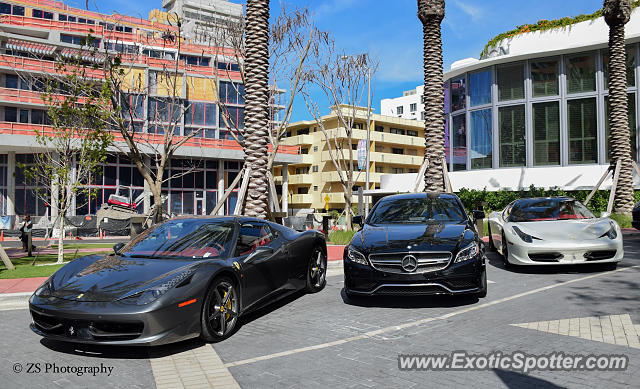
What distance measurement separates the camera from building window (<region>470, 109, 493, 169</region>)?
30828mm

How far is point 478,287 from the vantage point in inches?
253

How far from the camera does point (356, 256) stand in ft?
21.9

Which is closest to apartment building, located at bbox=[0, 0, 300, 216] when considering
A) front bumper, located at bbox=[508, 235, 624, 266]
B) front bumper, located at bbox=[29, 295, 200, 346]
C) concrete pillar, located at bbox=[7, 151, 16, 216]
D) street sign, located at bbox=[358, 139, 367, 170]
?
concrete pillar, located at bbox=[7, 151, 16, 216]

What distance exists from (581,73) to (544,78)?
1910 millimetres

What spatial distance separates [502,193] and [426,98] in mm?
13022

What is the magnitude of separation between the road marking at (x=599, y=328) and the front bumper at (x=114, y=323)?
3.74 meters

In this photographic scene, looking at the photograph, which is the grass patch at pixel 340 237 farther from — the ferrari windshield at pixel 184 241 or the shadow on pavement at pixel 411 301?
the ferrari windshield at pixel 184 241

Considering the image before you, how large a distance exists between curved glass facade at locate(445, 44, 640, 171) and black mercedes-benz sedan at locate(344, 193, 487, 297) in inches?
953

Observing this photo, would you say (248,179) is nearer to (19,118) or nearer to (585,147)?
(585,147)

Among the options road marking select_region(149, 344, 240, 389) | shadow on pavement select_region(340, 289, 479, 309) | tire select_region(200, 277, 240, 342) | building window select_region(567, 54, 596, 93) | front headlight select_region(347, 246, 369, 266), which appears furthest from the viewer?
building window select_region(567, 54, 596, 93)

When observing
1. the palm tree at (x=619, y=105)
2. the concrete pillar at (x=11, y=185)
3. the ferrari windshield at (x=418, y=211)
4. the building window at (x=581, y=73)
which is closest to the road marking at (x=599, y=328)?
the ferrari windshield at (x=418, y=211)

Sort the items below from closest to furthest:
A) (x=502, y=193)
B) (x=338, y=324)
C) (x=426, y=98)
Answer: (x=338, y=324) → (x=426, y=98) → (x=502, y=193)

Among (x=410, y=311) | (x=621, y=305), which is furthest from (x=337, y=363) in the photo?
(x=621, y=305)

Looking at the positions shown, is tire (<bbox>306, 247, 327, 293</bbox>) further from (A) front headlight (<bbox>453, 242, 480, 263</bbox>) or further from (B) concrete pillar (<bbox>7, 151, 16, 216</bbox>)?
(B) concrete pillar (<bbox>7, 151, 16, 216</bbox>)
